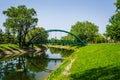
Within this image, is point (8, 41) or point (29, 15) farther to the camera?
point (8, 41)

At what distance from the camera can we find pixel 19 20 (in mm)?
84438

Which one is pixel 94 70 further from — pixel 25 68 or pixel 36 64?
pixel 36 64

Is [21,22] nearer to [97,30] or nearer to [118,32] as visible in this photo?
[118,32]

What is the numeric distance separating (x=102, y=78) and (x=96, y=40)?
117398 mm

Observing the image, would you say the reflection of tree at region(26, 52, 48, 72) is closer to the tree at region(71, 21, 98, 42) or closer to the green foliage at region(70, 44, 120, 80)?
the green foliage at region(70, 44, 120, 80)

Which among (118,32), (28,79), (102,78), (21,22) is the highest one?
(21,22)

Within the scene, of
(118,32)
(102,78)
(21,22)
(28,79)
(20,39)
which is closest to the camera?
(102,78)

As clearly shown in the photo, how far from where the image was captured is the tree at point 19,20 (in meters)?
84.6

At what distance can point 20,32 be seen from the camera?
3465 inches

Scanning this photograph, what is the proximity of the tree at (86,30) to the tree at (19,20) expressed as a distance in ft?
159

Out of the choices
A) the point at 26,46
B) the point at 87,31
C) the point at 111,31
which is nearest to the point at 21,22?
the point at 26,46

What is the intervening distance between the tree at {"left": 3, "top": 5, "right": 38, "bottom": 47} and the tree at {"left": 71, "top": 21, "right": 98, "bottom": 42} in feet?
159

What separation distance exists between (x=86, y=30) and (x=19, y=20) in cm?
5655

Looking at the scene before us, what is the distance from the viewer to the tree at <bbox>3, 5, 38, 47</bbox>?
8462 cm
